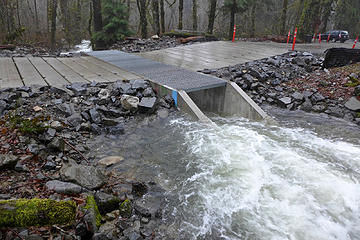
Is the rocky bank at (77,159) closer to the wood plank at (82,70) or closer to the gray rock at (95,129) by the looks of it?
the gray rock at (95,129)

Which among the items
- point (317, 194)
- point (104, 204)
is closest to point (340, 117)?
point (317, 194)

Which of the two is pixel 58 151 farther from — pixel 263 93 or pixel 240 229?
pixel 263 93

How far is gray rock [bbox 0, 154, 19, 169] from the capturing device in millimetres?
3515

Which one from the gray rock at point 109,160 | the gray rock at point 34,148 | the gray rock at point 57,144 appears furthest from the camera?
the gray rock at point 109,160

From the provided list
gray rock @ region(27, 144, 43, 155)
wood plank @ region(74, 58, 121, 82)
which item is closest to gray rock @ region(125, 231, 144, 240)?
gray rock @ region(27, 144, 43, 155)

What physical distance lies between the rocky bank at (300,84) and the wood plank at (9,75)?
19.2ft

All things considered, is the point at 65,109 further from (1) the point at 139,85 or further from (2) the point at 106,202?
(2) the point at 106,202

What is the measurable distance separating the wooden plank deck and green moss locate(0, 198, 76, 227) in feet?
16.0

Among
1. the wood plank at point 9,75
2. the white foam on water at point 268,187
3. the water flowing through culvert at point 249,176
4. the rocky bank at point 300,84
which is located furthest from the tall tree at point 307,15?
the wood plank at point 9,75

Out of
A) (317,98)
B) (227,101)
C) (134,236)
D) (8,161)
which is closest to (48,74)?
(8,161)

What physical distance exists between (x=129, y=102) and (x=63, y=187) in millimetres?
3406

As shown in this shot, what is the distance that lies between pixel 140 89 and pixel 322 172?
196 inches

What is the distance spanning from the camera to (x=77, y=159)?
15.1 feet

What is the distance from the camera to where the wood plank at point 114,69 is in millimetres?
7898
